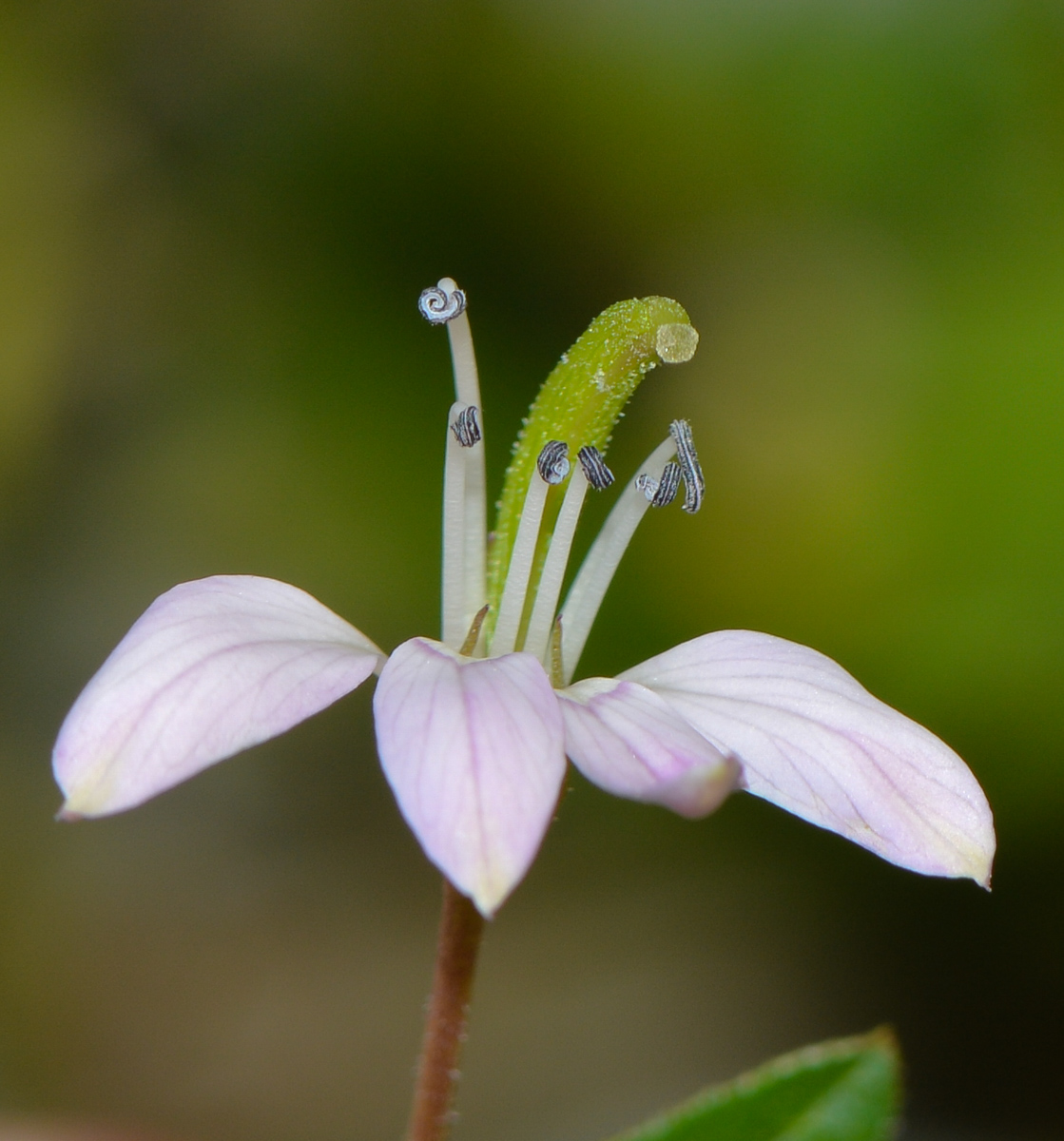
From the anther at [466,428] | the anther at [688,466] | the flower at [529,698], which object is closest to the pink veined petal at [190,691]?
the flower at [529,698]

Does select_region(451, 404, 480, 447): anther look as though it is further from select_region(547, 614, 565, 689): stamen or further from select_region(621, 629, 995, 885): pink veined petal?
select_region(621, 629, 995, 885): pink veined petal

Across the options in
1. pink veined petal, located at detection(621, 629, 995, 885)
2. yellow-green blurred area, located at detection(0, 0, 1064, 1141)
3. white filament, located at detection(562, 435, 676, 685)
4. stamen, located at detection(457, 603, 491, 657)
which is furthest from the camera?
yellow-green blurred area, located at detection(0, 0, 1064, 1141)

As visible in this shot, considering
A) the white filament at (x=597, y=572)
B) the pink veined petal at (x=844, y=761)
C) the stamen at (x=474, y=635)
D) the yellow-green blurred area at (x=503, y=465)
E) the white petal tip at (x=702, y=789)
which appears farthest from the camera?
the yellow-green blurred area at (x=503, y=465)

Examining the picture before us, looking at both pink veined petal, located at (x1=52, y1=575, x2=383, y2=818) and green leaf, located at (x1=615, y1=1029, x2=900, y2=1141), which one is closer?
pink veined petal, located at (x1=52, y1=575, x2=383, y2=818)

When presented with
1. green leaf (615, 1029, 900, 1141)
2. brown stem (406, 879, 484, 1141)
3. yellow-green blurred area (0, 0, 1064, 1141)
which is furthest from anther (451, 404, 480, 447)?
yellow-green blurred area (0, 0, 1064, 1141)

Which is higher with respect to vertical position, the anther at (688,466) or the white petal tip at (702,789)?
the anther at (688,466)

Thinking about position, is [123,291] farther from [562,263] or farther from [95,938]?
[95,938]

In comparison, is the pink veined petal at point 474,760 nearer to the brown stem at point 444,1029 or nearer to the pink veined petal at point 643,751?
the pink veined petal at point 643,751
